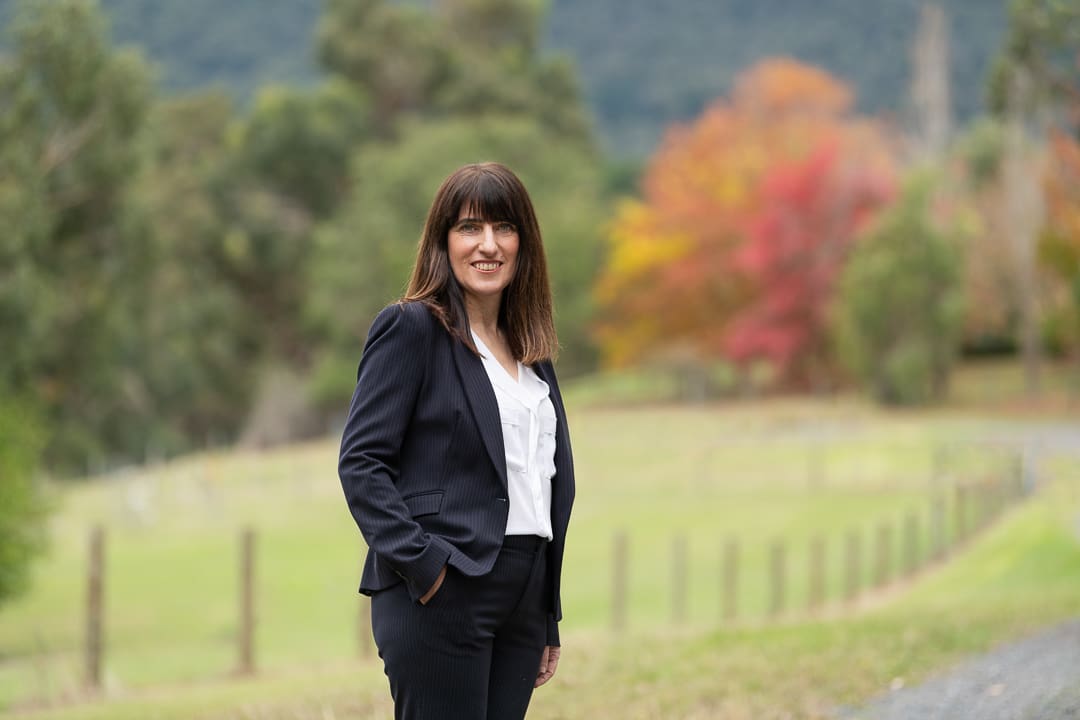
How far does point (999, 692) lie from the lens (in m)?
7.11

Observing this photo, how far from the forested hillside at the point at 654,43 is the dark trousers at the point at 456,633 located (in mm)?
89784

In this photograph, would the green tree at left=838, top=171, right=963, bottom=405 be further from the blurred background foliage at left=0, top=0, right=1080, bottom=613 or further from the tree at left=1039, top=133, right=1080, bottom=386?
the tree at left=1039, top=133, right=1080, bottom=386

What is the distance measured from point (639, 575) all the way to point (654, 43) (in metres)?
87.7

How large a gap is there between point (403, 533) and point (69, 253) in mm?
25490

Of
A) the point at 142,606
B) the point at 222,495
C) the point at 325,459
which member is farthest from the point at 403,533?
the point at 325,459

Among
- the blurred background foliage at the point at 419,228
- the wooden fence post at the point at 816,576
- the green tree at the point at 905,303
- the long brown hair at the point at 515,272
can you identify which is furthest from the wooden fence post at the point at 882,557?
the green tree at the point at 905,303

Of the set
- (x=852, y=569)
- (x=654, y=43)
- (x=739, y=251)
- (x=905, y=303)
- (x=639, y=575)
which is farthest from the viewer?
(x=654, y=43)

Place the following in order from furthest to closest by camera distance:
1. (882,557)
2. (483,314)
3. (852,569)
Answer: (882,557) < (852,569) < (483,314)

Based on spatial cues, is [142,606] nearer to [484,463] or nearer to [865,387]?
[484,463]

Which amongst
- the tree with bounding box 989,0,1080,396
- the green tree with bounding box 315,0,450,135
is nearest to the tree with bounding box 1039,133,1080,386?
the tree with bounding box 989,0,1080,396

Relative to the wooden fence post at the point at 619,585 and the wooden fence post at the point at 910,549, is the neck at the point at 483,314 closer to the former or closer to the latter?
the wooden fence post at the point at 619,585

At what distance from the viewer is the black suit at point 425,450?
12.0 ft

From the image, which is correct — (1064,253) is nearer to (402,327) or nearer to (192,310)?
(402,327)

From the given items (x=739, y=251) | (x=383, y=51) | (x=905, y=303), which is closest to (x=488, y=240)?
(x=905, y=303)
